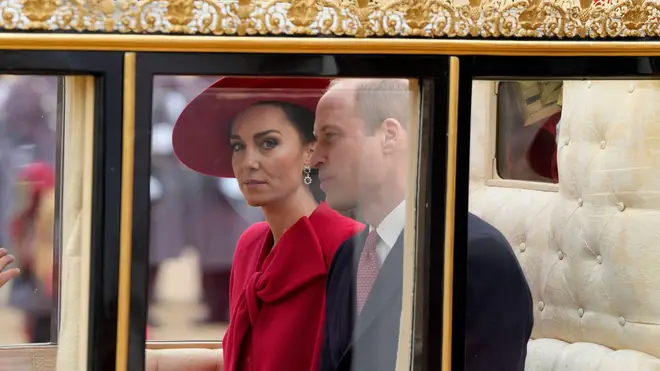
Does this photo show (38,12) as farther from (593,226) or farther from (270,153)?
(593,226)

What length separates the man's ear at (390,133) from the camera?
2029 millimetres

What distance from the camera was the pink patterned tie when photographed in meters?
2.04

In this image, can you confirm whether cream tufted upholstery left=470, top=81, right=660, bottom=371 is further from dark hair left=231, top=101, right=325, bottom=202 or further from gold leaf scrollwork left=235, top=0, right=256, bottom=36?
gold leaf scrollwork left=235, top=0, right=256, bottom=36

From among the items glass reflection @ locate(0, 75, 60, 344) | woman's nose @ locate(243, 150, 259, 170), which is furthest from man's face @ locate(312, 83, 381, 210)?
glass reflection @ locate(0, 75, 60, 344)

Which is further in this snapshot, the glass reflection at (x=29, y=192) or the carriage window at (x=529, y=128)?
the carriage window at (x=529, y=128)

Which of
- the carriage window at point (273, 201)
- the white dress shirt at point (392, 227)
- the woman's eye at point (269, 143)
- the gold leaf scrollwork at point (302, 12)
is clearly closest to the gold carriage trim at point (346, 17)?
the gold leaf scrollwork at point (302, 12)

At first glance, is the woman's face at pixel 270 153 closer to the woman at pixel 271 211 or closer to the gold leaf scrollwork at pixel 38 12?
the woman at pixel 271 211

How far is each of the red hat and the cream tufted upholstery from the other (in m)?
0.44

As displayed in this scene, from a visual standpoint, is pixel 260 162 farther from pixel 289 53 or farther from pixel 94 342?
pixel 94 342

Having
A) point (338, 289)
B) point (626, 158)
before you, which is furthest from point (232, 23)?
point (626, 158)

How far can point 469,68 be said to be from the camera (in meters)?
2.02

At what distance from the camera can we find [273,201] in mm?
2018

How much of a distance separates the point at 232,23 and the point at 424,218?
21.2 inches

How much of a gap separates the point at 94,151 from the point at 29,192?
0.56ft
